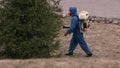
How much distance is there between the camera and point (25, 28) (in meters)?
9.47

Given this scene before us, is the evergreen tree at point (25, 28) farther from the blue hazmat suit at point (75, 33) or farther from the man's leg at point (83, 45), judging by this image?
the man's leg at point (83, 45)

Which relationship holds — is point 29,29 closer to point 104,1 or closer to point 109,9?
point 109,9

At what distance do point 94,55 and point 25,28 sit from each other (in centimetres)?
275

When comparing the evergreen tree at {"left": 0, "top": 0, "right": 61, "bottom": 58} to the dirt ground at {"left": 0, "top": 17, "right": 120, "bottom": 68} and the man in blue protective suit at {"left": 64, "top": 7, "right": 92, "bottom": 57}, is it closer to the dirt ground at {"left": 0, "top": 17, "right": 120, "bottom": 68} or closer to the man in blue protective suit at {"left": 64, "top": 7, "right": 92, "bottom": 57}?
the dirt ground at {"left": 0, "top": 17, "right": 120, "bottom": 68}

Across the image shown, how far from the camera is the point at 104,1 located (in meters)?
21.0

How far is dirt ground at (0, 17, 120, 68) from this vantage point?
7.62 meters

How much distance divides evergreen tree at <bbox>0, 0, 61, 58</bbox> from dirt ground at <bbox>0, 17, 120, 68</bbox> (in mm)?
917

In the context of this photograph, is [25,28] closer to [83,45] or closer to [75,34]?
[75,34]

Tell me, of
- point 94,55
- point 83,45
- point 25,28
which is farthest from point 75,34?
point 25,28

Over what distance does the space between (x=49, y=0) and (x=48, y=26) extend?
545 millimetres

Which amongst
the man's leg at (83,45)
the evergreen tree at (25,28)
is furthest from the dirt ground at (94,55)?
the evergreen tree at (25,28)

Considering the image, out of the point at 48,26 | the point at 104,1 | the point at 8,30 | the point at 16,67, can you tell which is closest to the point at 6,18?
the point at 8,30

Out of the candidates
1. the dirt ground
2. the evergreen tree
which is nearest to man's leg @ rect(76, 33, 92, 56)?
the dirt ground

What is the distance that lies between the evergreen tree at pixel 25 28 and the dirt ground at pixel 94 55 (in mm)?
917
